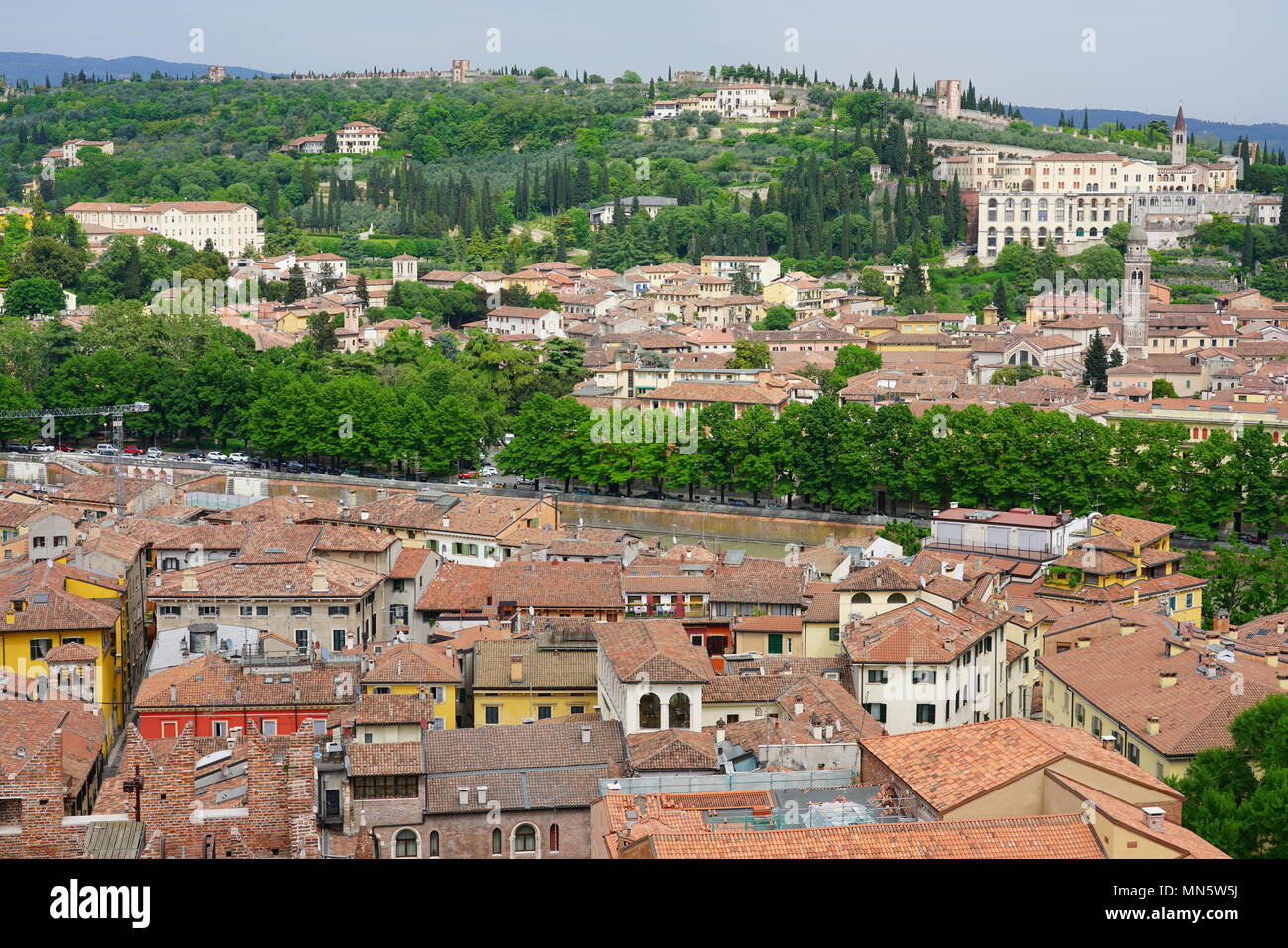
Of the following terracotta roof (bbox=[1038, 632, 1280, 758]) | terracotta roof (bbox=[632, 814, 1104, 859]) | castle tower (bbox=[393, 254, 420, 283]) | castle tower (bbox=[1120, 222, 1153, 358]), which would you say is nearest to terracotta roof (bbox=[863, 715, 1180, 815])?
terracotta roof (bbox=[632, 814, 1104, 859])

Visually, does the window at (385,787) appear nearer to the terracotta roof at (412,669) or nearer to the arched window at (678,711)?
the arched window at (678,711)

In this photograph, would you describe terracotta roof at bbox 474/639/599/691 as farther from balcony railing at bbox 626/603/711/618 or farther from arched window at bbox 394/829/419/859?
arched window at bbox 394/829/419/859

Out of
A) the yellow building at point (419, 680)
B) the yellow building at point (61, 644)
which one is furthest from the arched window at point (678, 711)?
the yellow building at point (61, 644)

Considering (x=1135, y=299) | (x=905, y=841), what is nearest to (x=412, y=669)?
(x=905, y=841)
